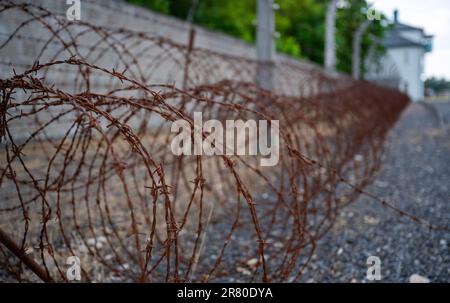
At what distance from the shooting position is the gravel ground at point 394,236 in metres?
2.22

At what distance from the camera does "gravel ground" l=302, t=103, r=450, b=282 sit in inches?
87.3

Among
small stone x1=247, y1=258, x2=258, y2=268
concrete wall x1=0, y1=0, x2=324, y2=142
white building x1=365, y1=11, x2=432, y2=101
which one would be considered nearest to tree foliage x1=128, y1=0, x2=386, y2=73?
concrete wall x1=0, y1=0, x2=324, y2=142

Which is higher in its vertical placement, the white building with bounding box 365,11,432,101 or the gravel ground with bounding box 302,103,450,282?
the white building with bounding box 365,11,432,101

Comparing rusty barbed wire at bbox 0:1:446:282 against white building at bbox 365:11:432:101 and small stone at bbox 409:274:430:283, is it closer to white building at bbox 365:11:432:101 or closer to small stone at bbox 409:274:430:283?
small stone at bbox 409:274:430:283

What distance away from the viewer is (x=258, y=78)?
519cm

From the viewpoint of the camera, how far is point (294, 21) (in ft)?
71.3

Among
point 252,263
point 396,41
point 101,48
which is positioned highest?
point 396,41

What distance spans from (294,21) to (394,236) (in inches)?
806

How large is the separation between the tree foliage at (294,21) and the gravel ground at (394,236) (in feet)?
25.2

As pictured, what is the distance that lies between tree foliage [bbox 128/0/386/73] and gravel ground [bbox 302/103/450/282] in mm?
7679

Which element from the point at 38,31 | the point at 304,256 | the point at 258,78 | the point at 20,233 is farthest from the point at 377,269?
the point at 258,78
